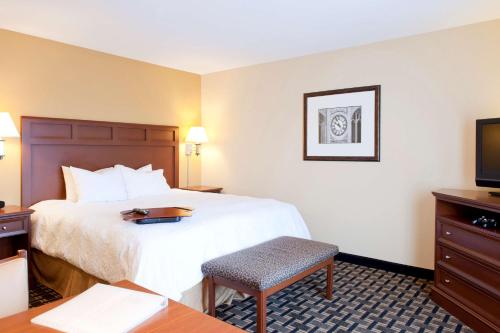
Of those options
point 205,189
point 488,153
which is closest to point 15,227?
point 205,189

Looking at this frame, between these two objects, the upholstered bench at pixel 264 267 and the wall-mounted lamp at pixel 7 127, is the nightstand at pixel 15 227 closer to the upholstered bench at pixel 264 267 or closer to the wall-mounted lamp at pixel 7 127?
the wall-mounted lamp at pixel 7 127

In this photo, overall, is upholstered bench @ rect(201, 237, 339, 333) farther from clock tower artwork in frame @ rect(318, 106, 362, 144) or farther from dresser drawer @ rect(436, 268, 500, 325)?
clock tower artwork in frame @ rect(318, 106, 362, 144)

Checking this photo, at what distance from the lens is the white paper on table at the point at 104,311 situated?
980 millimetres

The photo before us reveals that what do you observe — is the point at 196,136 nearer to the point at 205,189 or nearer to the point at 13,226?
the point at 205,189

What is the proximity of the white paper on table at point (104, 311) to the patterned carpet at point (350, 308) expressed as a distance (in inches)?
64.2

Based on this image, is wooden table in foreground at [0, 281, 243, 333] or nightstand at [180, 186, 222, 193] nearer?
wooden table in foreground at [0, 281, 243, 333]

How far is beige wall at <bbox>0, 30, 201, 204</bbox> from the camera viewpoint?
3574 mm

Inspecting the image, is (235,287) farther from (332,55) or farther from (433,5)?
(332,55)

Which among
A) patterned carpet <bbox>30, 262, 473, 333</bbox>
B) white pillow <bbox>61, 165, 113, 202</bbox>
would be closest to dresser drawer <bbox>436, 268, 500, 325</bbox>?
patterned carpet <bbox>30, 262, 473, 333</bbox>

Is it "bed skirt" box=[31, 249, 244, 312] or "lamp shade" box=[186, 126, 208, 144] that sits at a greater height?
"lamp shade" box=[186, 126, 208, 144]

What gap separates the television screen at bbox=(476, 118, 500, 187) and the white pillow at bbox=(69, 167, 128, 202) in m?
3.44

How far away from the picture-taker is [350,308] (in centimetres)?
292

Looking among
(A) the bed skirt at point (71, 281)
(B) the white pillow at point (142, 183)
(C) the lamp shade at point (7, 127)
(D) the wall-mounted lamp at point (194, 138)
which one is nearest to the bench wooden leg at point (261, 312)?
(A) the bed skirt at point (71, 281)

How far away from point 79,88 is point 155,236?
2.53 meters
